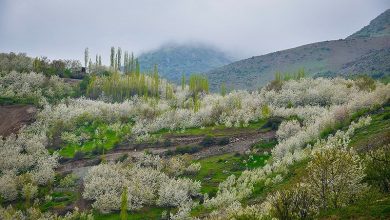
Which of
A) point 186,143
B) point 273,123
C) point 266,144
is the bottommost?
point 186,143

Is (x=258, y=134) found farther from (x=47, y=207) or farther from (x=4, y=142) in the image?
(x=4, y=142)

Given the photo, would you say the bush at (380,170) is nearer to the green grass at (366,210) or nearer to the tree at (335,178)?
the tree at (335,178)

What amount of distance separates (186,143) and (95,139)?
96.4ft

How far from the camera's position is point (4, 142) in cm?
12825

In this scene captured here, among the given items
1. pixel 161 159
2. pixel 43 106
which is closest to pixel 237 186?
pixel 161 159

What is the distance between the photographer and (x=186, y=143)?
420 ft

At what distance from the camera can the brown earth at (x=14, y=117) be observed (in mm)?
140250

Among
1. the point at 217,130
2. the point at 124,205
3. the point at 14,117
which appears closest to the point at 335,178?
the point at 124,205

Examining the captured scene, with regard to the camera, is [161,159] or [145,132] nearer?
[161,159]

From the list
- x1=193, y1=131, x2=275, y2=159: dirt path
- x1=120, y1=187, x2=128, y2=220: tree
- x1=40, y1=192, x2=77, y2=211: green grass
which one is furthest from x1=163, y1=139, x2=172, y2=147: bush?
x1=120, y1=187, x2=128, y2=220: tree

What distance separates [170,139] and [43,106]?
5571cm

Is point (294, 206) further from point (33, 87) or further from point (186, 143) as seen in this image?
point (33, 87)

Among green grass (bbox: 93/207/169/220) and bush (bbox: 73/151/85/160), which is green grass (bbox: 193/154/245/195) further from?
bush (bbox: 73/151/85/160)

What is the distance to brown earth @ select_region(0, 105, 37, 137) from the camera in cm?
14025
